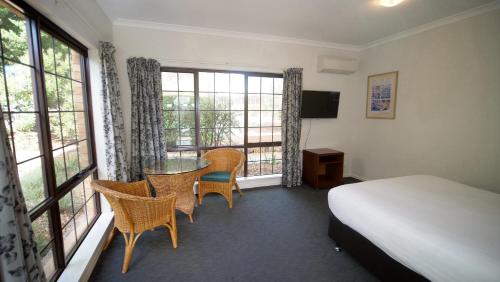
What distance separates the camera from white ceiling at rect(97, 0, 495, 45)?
2.50 m

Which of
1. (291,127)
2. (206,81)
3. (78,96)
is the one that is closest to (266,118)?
(291,127)

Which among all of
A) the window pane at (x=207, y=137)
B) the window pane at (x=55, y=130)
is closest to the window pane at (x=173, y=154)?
the window pane at (x=207, y=137)

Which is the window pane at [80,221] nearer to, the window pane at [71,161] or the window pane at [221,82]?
the window pane at [71,161]

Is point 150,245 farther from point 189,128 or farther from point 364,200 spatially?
point 364,200

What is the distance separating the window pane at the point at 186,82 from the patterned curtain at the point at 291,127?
1.60m

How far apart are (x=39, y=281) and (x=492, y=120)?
432cm

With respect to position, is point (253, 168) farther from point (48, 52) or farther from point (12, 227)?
point (12, 227)

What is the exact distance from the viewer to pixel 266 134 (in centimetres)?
402

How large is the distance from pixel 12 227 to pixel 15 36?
4.27 ft

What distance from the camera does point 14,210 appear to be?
887 mm

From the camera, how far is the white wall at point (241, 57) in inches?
121

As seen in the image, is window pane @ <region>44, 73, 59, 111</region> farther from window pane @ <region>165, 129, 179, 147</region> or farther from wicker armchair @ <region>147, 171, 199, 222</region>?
window pane @ <region>165, 129, 179, 147</region>

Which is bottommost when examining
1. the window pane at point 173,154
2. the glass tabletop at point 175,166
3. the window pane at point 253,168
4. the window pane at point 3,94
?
the window pane at point 253,168

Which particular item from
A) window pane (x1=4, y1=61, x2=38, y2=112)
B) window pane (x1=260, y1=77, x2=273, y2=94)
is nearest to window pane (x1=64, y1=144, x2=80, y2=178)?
window pane (x1=4, y1=61, x2=38, y2=112)
